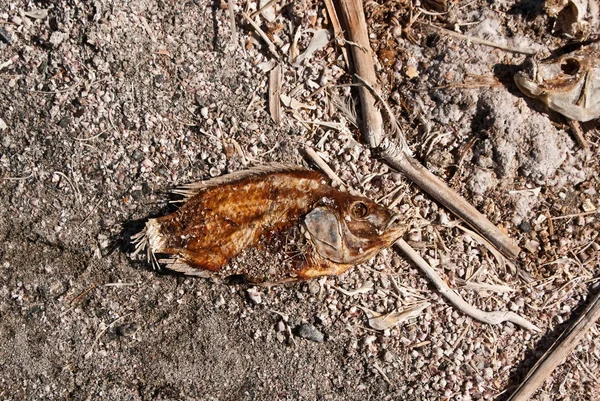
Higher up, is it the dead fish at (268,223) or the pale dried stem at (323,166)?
the pale dried stem at (323,166)

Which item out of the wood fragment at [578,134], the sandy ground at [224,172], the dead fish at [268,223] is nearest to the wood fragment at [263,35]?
the sandy ground at [224,172]

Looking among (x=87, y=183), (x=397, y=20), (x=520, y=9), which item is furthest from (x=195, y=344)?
(x=520, y=9)

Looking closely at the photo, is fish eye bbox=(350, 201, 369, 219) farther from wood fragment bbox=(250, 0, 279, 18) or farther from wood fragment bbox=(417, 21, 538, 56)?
wood fragment bbox=(250, 0, 279, 18)

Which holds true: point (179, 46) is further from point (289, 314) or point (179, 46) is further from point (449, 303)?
point (449, 303)

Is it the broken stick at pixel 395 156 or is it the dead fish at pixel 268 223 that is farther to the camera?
the broken stick at pixel 395 156

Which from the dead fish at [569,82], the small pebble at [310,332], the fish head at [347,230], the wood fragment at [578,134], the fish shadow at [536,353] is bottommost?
the fish shadow at [536,353]

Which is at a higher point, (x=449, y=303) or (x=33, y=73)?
(x=33, y=73)

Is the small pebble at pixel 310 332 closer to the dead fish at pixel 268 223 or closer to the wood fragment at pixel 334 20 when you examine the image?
the dead fish at pixel 268 223
